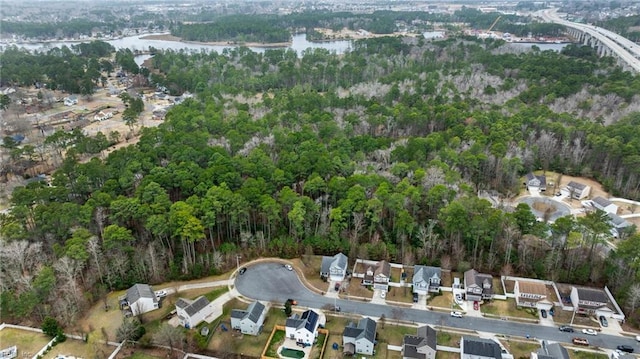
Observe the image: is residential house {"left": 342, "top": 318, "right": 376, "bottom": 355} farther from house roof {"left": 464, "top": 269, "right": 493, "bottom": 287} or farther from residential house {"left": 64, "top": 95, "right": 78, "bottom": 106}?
residential house {"left": 64, "top": 95, "right": 78, "bottom": 106}

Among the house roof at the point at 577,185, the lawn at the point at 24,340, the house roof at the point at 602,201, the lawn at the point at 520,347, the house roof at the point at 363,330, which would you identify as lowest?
the lawn at the point at 520,347

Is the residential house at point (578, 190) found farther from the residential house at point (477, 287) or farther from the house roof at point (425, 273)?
the house roof at point (425, 273)

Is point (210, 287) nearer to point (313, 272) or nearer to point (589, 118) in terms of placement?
point (313, 272)

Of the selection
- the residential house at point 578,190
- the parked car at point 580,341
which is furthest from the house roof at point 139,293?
the residential house at point 578,190

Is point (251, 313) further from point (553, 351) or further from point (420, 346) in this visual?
point (553, 351)

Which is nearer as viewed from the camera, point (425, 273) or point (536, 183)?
point (425, 273)

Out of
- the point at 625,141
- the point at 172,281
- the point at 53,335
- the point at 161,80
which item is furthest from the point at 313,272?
the point at 161,80

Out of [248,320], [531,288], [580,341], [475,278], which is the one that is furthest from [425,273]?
[248,320]
